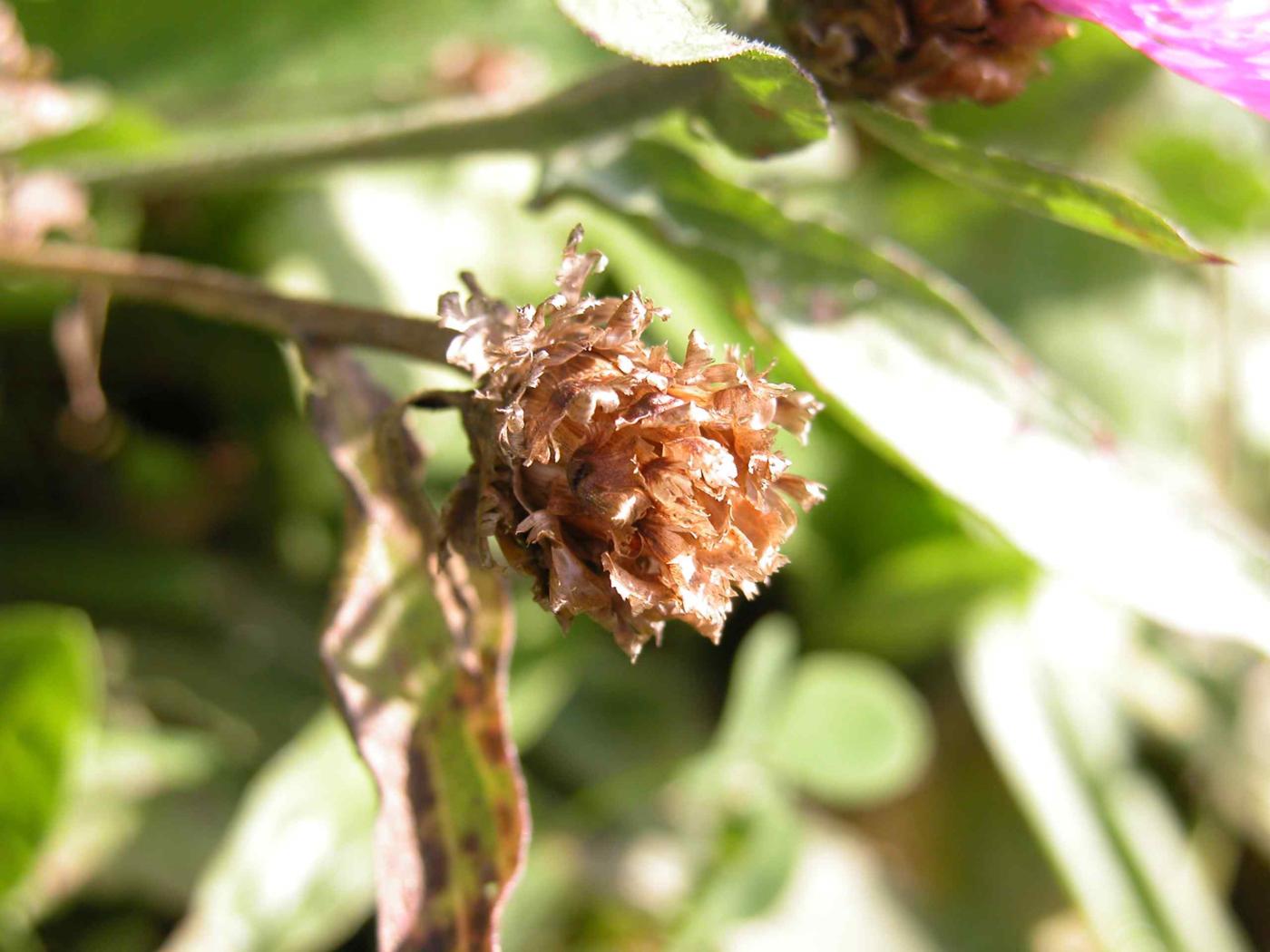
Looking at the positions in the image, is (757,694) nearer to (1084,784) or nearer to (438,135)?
(1084,784)

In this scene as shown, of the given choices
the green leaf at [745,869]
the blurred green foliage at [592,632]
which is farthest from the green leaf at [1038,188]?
the green leaf at [745,869]

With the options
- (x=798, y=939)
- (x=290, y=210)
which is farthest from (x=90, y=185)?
(x=798, y=939)

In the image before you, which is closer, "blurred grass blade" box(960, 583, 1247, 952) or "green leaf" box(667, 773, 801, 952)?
"green leaf" box(667, 773, 801, 952)

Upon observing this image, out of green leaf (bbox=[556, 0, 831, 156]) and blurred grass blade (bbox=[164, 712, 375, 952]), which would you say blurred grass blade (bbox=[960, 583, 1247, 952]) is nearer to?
blurred grass blade (bbox=[164, 712, 375, 952])

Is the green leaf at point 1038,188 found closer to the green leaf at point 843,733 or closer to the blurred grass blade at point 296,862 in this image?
the blurred grass blade at point 296,862

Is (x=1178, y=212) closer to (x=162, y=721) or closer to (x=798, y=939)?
(x=798, y=939)

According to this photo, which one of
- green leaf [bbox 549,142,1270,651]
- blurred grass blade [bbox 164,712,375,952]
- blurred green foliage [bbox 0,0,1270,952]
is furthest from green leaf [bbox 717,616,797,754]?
green leaf [bbox 549,142,1270,651]
